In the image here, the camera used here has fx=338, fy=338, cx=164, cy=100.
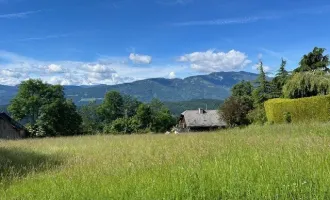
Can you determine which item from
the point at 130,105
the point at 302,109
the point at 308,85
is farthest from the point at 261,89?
the point at 130,105

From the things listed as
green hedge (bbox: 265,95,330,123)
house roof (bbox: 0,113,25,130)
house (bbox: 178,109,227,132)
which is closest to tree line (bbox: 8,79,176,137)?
house roof (bbox: 0,113,25,130)

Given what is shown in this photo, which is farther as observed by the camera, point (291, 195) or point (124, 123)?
point (124, 123)

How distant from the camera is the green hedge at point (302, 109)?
89.4 ft

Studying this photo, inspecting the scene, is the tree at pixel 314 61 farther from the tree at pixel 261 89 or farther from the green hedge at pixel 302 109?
the green hedge at pixel 302 109

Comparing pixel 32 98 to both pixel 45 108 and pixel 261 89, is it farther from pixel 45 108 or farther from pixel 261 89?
pixel 261 89

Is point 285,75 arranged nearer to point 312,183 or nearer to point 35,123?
point 35,123

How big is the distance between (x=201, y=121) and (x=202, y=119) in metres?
0.76

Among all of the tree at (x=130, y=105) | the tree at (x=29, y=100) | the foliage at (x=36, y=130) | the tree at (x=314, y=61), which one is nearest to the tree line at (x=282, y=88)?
the tree at (x=314, y=61)

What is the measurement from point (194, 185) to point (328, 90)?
1231 inches

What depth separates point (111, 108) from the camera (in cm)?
11275

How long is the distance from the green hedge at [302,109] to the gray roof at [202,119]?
52608 millimetres

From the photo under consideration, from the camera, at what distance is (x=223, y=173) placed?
5.20 m

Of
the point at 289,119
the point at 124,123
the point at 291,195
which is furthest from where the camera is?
the point at 124,123

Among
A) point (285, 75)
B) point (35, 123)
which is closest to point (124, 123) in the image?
point (35, 123)
